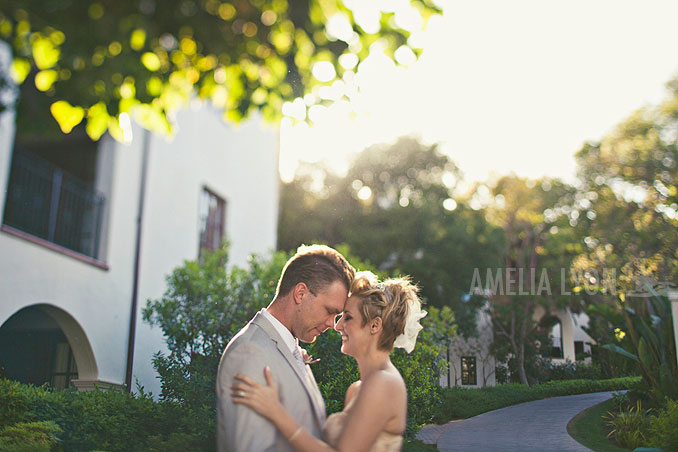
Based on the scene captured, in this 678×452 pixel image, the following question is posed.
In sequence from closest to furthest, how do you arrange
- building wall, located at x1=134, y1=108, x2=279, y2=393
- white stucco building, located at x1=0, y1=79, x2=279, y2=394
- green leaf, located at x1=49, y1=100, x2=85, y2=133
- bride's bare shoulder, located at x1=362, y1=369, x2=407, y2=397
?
bride's bare shoulder, located at x1=362, y1=369, x2=407, y2=397 < green leaf, located at x1=49, y1=100, x2=85, y2=133 < white stucco building, located at x1=0, y1=79, x2=279, y2=394 < building wall, located at x1=134, y1=108, x2=279, y2=393

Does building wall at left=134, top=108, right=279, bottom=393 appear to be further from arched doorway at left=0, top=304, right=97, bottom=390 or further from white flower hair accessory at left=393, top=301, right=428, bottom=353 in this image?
white flower hair accessory at left=393, top=301, right=428, bottom=353

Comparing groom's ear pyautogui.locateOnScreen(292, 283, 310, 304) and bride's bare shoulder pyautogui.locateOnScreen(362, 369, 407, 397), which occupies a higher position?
groom's ear pyautogui.locateOnScreen(292, 283, 310, 304)

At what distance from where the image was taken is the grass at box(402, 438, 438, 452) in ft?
15.3

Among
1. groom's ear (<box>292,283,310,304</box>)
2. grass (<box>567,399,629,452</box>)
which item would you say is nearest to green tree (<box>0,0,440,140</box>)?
groom's ear (<box>292,283,310,304</box>)

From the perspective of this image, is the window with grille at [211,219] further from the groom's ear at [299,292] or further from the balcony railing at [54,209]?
the groom's ear at [299,292]

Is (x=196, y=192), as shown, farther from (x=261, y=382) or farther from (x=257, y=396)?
(x=257, y=396)

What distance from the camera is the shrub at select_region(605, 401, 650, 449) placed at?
4.30 meters

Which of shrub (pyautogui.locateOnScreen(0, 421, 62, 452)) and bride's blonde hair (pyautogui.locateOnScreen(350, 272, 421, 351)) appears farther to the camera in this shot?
shrub (pyautogui.locateOnScreen(0, 421, 62, 452))

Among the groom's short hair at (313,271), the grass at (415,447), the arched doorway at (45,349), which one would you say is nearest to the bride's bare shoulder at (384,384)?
the groom's short hair at (313,271)

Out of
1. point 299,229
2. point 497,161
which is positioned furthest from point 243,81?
point 299,229

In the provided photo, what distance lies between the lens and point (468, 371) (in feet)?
16.4

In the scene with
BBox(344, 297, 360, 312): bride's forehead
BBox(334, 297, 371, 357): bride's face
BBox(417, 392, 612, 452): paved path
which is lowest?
BBox(417, 392, 612, 452): paved path

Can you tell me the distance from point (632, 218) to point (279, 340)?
12.5ft

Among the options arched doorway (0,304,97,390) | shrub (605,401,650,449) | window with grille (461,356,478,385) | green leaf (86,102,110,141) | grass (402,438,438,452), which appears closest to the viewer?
green leaf (86,102,110,141)
